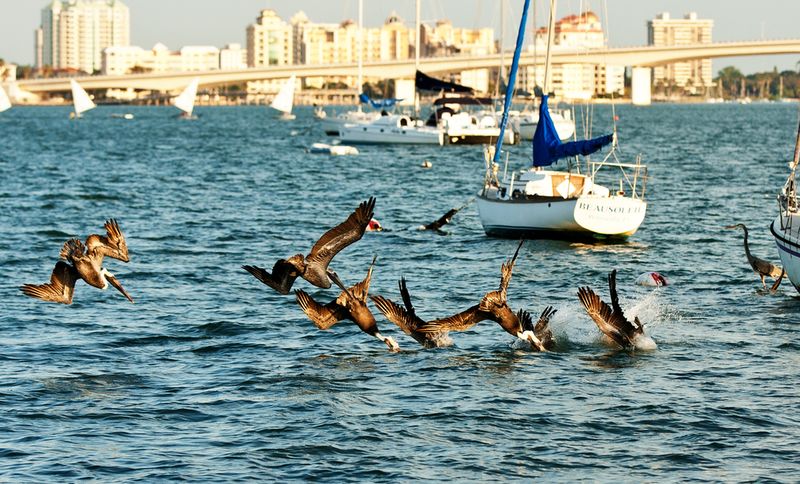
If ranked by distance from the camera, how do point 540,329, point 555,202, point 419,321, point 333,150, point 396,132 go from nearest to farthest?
point 419,321, point 540,329, point 555,202, point 333,150, point 396,132

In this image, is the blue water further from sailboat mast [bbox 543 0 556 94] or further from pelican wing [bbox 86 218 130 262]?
sailboat mast [bbox 543 0 556 94]

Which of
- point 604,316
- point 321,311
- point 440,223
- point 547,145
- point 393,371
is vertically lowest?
point 393,371

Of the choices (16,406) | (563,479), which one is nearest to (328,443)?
(563,479)

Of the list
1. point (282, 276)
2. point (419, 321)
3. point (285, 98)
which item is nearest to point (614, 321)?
point (419, 321)

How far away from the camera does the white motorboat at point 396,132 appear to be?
85125 millimetres

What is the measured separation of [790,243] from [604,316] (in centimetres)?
596

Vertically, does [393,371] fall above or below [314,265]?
below

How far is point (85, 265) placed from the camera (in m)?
19.5

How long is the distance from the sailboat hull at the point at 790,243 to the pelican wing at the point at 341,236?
926 centimetres

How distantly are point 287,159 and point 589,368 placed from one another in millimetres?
58397

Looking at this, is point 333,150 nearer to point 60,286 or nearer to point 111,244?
point 60,286

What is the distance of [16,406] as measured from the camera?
17969mm

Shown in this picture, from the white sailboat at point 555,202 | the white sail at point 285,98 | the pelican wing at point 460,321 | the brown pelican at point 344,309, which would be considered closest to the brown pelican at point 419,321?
the pelican wing at point 460,321

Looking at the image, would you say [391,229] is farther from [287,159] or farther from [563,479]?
[287,159]
